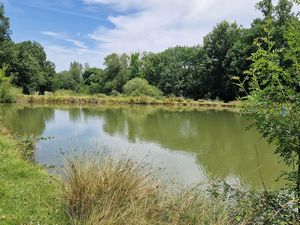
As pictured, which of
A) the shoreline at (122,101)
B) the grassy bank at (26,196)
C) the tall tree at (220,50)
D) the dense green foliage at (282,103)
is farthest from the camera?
the tall tree at (220,50)

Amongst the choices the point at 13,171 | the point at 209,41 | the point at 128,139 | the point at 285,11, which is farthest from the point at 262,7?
the point at 13,171

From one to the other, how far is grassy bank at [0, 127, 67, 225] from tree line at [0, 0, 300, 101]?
31135 mm

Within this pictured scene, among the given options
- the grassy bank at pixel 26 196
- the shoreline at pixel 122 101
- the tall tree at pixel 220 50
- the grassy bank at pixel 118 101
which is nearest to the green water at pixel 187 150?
the grassy bank at pixel 26 196

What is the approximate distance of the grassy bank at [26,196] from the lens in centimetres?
390

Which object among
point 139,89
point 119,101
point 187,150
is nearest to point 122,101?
point 119,101

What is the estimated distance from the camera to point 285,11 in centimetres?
4362

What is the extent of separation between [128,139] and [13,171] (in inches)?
301

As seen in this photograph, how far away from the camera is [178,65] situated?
55438 mm

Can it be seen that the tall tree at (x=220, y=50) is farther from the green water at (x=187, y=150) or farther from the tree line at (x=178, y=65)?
the green water at (x=187, y=150)

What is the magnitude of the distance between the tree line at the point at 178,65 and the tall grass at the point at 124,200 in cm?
3214

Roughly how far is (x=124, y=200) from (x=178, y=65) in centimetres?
5235

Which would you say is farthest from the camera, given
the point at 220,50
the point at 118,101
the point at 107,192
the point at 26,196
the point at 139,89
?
the point at 220,50

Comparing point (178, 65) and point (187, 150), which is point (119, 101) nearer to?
point (178, 65)

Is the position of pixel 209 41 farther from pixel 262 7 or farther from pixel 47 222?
pixel 47 222
